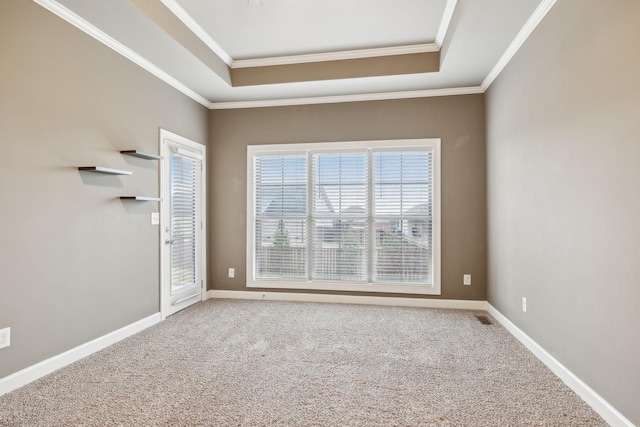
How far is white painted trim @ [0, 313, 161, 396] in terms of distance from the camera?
2.23m

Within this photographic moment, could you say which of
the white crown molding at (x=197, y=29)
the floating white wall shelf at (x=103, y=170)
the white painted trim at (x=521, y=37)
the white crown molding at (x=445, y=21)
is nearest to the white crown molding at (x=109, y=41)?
the white crown molding at (x=197, y=29)

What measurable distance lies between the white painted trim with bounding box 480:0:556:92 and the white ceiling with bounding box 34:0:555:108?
0.4 inches

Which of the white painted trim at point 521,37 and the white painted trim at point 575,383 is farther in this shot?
the white painted trim at point 521,37

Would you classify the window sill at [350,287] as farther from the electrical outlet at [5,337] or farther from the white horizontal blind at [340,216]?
the electrical outlet at [5,337]

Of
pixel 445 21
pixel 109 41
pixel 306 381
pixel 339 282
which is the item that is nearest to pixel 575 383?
pixel 306 381

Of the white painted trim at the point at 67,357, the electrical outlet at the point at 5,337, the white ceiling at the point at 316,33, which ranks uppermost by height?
the white ceiling at the point at 316,33

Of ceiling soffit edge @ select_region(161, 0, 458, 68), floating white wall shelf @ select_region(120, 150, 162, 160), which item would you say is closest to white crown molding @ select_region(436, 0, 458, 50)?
ceiling soffit edge @ select_region(161, 0, 458, 68)

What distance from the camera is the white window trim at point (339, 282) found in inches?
167

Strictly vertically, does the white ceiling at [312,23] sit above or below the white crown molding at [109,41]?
above

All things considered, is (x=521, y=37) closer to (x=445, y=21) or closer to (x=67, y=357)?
(x=445, y=21)

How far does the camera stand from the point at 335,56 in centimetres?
377

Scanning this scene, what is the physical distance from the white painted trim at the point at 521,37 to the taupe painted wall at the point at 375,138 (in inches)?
20.0

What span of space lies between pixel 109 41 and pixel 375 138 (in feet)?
9.87

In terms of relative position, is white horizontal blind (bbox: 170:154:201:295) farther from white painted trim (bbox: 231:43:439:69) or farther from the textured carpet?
white painted trim (bbox: 231:43:439:69)
